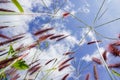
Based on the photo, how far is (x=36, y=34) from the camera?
1210 millimetres

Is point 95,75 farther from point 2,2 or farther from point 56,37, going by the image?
point 2,2

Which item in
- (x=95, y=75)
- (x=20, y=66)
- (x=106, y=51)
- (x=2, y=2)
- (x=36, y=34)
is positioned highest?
(x=2, y=2)

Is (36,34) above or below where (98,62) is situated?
above

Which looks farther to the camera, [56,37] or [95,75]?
[95,75]

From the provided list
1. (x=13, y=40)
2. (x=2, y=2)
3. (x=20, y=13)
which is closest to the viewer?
(x=20, y=13)

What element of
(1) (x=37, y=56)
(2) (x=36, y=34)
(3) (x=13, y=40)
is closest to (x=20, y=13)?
(3) (x=13, y=40)

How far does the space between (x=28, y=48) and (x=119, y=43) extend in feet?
1.85

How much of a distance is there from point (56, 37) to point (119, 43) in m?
0.40

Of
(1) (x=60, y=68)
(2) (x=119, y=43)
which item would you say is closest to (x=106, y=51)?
(2) (x=119, y=43)

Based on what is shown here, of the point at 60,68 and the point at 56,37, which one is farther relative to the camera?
the point at 60,68

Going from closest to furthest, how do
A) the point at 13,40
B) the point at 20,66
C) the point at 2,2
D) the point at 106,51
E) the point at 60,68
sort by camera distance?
the point at 2,2 → the point at 13,40 → the point at 20,66 → the point at 60,68 → the point at 106,51

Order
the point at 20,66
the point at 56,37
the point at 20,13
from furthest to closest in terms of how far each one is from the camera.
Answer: the point at 56,37
the point at 20,66
the point at 20,13

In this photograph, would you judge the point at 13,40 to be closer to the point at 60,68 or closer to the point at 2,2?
the point at 2,2

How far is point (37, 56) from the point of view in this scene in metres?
1.60
